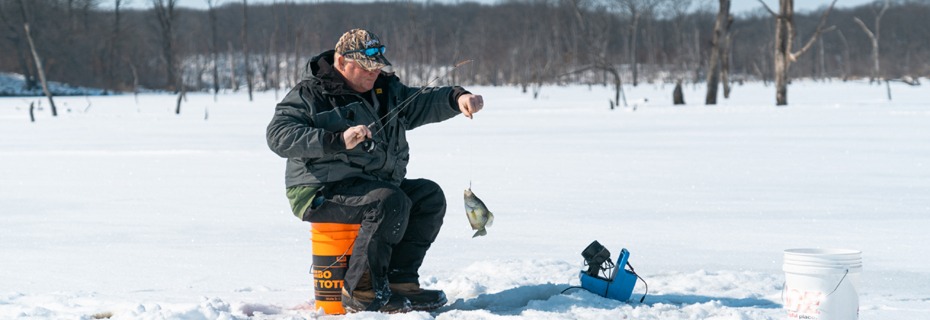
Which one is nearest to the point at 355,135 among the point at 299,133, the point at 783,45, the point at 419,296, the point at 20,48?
the point at 299,133

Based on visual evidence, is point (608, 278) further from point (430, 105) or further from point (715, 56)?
point (715, 56)

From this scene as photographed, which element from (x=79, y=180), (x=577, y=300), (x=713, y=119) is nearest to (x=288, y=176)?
(x=577, y=300)

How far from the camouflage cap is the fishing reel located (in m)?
1.05

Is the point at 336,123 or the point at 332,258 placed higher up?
the point at 336,123

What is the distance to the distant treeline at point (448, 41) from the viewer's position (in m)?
66.4

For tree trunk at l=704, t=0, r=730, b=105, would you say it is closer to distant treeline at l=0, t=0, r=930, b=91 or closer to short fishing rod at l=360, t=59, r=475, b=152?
short fishing rod at l=360, t=59, r=475, b=152

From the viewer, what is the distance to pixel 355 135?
11.1 ft

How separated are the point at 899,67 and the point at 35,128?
73.0 metres

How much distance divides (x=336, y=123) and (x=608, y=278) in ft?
3.88

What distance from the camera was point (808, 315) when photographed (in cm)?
326

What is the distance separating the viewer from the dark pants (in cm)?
367

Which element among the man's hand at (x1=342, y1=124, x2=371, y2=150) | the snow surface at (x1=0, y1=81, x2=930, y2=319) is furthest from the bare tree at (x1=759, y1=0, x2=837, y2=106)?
the man's hand at (x1=342, y1=124, x2=371, y2=150)

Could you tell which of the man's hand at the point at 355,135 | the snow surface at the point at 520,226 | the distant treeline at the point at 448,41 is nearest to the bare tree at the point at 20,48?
the distant treeline at the point at 448,41

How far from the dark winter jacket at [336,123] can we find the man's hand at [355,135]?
0.48 ft
